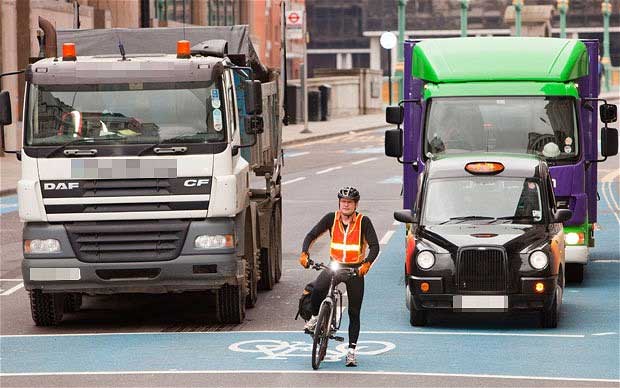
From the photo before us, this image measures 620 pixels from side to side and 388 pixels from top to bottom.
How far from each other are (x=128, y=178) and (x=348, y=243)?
3.17 meters

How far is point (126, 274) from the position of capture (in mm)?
16766

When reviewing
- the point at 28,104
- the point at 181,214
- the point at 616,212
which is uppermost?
the point at 28,104

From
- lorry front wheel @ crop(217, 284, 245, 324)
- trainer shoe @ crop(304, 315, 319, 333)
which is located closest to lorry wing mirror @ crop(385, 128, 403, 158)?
lorry front wheel @ crop(217, 284, 245, 324)

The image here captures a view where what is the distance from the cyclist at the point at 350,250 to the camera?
14.4m

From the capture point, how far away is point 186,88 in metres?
16.9

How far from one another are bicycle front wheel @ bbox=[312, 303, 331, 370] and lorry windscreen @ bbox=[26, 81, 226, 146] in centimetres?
335

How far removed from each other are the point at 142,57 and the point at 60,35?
2591 mm

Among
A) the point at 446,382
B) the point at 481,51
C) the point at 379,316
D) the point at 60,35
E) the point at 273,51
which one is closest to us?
the point at 446,382

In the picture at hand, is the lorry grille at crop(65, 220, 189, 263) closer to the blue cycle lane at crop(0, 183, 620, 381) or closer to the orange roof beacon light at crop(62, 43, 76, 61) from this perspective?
the blue cycle lane at crop(0, 183, 620, 381)

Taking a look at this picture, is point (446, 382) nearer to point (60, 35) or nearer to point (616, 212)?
point (60, 35)

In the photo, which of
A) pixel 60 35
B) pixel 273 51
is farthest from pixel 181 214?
pixel 273 51

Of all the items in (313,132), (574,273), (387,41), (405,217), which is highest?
(405,217)

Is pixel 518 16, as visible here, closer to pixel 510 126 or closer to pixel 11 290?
pixel 510 126

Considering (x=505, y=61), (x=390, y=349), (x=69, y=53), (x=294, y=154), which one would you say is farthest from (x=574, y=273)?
(x=294, y=154)
